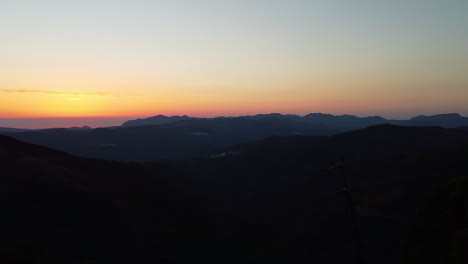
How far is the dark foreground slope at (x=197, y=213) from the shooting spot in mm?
31594

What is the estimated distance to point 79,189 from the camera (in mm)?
40719

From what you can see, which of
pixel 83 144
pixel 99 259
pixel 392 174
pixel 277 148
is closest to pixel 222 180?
pixel 277 148

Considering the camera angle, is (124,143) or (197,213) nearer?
(197,213)

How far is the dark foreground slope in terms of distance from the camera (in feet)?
104

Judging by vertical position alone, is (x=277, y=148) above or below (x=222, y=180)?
above

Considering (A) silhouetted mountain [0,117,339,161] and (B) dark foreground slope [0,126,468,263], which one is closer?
(B) dark foreground slope [0,126,468,263]

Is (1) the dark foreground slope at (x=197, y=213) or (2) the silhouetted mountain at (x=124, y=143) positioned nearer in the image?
(1) the dark foreground slope at (x=197, y=213)

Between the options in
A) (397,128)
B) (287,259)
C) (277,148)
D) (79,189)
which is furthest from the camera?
(277,148)

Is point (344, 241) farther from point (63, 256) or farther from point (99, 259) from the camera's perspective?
point (63, 256)

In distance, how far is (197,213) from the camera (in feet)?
157

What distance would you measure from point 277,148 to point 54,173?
239 feet

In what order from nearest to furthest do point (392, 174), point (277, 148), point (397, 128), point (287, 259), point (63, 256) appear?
point (63, 256) → point (287, 259) → point (392, 174) → point (397, 128) → point (277, 148)

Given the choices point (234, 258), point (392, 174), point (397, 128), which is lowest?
point (234, 258)

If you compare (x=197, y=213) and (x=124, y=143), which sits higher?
(x=124, y=143)
